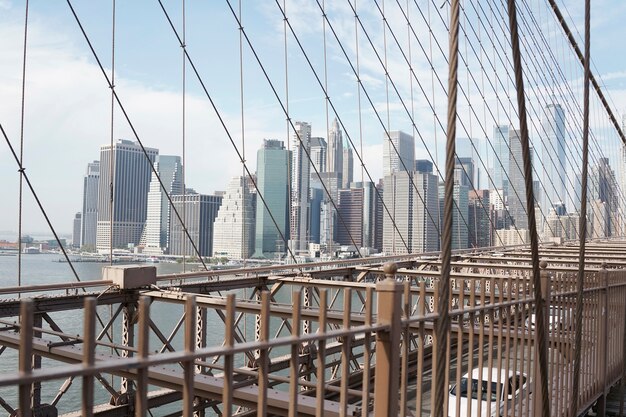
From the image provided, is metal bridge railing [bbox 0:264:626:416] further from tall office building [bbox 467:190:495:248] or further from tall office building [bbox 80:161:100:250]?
tall office building [bbox 467:190:495:248]

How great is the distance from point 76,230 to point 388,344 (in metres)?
11.2

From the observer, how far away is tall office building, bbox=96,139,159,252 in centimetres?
1098

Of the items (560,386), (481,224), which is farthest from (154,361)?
(481,224)

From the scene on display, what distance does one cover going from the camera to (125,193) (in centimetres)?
1240

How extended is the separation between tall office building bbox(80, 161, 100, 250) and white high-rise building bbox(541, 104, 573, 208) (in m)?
16.4

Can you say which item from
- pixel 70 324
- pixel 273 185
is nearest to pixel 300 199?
pixel 273 185

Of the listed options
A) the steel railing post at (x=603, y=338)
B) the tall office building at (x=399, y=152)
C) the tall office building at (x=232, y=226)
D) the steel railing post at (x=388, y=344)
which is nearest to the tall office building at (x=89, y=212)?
the tall office building at (x=232, y=226)

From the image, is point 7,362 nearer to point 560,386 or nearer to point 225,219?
point 225,219

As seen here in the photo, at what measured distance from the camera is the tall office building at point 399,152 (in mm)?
17047

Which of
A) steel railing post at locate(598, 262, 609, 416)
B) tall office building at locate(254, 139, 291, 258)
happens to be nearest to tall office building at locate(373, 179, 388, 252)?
tall office building at locate(254, 139, 291, 258)

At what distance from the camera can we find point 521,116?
5.90 feet

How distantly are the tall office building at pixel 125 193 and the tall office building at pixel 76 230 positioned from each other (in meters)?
0.72

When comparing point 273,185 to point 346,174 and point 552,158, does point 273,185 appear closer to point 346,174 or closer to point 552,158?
point 346,174

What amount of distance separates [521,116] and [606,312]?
2763 millimetres
